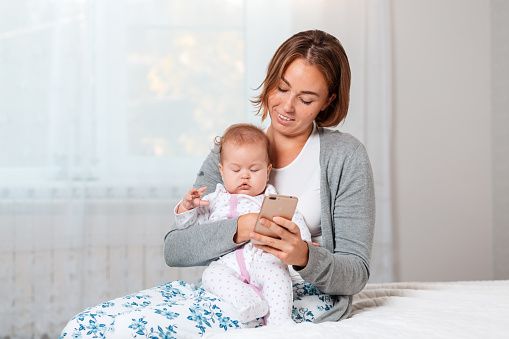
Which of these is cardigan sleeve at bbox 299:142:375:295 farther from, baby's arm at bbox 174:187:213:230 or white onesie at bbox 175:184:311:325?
baby's arm at bbox 174:187:213:230

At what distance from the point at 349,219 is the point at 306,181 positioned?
18 cm

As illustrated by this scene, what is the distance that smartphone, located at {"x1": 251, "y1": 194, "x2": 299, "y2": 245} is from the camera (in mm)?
1260

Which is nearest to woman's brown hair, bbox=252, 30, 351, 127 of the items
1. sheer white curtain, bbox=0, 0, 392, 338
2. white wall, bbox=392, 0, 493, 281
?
sheer white curtain, bbox=0, 0, 392, 338

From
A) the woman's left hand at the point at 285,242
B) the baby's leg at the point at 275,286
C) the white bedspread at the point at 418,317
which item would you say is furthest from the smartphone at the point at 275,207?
the white bedspread at the point at 418,317

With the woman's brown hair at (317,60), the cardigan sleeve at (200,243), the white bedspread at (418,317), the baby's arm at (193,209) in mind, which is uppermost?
the woman's brown hair at (317,60)

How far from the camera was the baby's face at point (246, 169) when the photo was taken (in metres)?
1.63

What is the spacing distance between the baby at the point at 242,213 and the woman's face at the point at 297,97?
86 mm

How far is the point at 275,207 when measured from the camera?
1284 mm

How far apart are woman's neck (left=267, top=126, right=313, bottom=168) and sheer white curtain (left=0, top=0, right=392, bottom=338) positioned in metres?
1.39

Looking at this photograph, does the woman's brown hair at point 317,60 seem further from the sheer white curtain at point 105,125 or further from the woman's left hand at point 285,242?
the sheer white curtain at point 105,125

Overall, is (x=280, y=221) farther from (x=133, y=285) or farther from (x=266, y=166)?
(x=133, y=285)

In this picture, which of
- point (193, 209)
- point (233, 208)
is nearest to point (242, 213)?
point (233, 208)

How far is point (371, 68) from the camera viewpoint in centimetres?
331

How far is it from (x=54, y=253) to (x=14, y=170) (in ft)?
1.58
